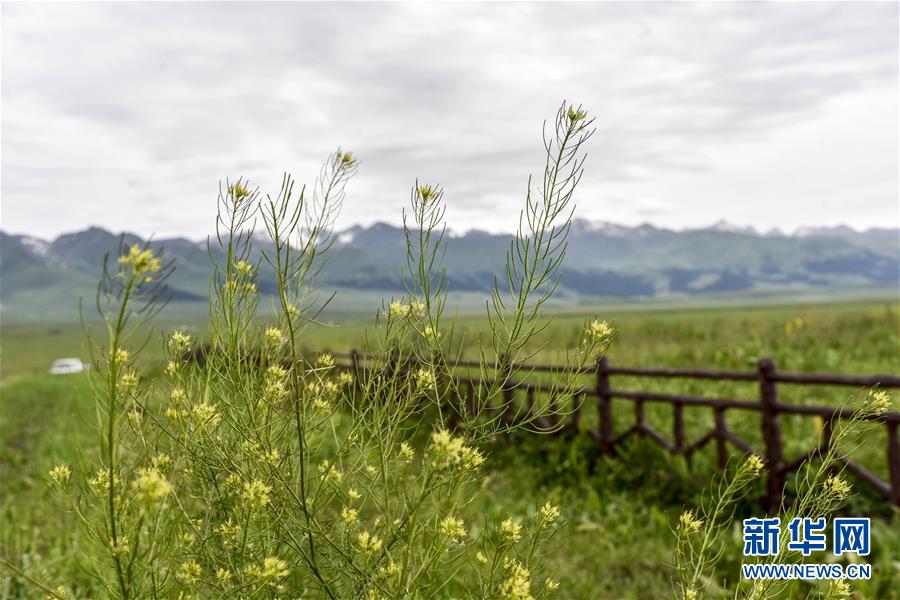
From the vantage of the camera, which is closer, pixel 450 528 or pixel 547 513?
pixel 450 528

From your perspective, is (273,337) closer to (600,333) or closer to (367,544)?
(367,544)

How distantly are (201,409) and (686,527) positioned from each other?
1564mm

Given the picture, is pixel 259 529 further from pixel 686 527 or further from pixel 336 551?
pixel 686 527

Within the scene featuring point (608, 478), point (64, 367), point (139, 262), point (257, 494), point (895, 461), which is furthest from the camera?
point (64, 367)

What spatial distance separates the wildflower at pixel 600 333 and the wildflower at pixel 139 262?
1234 millimetres

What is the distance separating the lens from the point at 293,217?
6.33ft

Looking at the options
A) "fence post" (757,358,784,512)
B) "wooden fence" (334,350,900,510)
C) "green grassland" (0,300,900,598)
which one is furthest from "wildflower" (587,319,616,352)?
"fence post" (757,358,784,512)

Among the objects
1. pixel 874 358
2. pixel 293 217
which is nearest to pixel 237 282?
pixel 293 217

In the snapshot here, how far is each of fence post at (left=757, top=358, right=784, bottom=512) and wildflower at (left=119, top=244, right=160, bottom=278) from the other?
6.84 m

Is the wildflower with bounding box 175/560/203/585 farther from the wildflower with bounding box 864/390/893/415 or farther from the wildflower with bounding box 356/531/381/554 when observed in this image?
the wildflower with bounding box 864/390/893/415

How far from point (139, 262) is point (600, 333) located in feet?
4.21

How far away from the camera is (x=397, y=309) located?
2.16 m

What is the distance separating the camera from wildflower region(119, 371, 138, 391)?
76.4 inches

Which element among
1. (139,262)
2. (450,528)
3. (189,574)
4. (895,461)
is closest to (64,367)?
(895,461)
